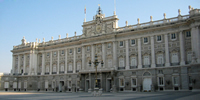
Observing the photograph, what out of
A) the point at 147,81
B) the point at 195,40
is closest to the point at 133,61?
the point at 147,81

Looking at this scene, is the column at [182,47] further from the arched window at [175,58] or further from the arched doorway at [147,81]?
the arched doorway at [147,81]

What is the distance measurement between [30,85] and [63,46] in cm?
1400

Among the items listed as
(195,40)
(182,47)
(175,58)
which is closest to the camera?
(195,40)

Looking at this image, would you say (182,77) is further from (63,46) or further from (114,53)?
(63,46)

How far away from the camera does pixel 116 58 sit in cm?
4838

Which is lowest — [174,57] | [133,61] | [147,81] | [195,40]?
[147,81]

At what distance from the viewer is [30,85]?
61.8 meters

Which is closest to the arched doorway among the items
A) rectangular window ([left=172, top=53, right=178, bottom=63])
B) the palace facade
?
the palace facade

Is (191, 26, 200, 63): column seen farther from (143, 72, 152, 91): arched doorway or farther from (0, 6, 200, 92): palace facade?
(143, 72, 152, 91): arched doorway

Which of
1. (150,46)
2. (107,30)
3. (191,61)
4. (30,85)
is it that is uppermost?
(107,30)

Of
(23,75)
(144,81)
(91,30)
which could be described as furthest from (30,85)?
(144,81)

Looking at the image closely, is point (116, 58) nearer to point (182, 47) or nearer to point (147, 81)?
point (147, 81)

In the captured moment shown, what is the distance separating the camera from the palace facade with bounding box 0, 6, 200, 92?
132 ft

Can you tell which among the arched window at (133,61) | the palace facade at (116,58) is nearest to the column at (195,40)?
the palace facade at (116,58)
